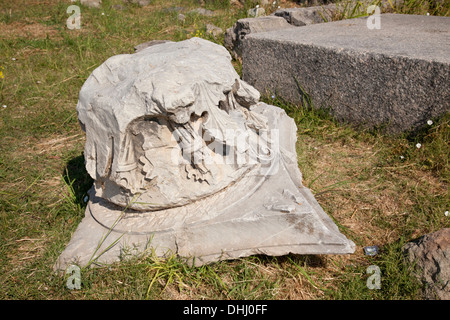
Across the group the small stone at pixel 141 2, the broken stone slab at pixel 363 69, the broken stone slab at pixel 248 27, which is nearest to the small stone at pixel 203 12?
the small stone at pixel 141 2

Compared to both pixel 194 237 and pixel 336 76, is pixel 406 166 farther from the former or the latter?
pixel 194 237

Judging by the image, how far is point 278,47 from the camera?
10.4ft

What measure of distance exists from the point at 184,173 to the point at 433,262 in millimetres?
1257

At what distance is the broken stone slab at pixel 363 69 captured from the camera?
2.52 metres

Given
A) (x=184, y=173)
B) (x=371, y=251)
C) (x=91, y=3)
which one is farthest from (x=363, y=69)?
(x=91, y=3)

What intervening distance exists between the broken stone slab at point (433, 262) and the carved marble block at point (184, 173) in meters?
0.38

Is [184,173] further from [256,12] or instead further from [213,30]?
[256,12]

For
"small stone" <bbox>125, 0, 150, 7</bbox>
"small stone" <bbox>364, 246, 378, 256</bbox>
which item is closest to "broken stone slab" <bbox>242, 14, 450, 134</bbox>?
"small stone" <bbox>364, 246, 378, 256</bbox>

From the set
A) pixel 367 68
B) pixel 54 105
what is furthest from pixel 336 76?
pixel 54 105

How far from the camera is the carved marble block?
1.72 meters

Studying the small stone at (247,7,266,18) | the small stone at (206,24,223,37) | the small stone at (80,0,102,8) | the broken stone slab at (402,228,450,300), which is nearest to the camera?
the broken stone slab at (402,228,450,300)

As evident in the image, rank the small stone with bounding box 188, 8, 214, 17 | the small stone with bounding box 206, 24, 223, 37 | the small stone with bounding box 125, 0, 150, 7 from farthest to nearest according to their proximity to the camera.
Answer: the small stone with bounding box 125, 0, 150, 7, the small stone with bounding box 188, 8, 214, 17, the small stone with bounding box 206, 24, 223, 37

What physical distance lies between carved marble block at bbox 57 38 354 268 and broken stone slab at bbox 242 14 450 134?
1191 mm

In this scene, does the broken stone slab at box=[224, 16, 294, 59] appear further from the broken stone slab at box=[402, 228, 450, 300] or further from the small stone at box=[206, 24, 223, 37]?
the broken stone slab at box=[402, 228, 450, 300]
